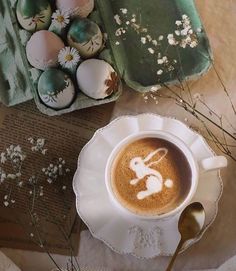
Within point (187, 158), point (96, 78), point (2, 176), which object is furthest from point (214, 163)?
point (2, 176)

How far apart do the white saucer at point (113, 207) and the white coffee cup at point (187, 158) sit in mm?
18

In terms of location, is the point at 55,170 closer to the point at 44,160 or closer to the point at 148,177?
the point at 44,160

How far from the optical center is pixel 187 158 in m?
0.92

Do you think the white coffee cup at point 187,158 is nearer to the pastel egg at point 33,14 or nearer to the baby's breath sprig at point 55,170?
the baby's breath sprig at point 55,170

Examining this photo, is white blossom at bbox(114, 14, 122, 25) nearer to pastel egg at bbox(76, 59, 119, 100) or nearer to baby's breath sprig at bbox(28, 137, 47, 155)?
pastel egg at bbox(76, 59, 119, 100)

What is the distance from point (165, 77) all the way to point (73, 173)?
0.66 ft

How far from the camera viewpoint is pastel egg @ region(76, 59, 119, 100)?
36.8 inches

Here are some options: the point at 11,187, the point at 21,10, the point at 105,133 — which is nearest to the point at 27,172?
the point at 11,187

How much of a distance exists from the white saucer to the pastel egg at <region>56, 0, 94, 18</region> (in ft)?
0.55

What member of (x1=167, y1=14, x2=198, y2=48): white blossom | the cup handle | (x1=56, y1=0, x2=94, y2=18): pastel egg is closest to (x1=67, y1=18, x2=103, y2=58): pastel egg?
(x1=56, y1=0, x2=94, y2=18): pastel egg

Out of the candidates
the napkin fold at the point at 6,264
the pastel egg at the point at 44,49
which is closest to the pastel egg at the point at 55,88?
the pastel egg at the point at 44,49

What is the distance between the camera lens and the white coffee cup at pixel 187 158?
2.90ft

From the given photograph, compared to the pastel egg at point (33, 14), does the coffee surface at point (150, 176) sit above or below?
below

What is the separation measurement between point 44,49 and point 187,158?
255mm
